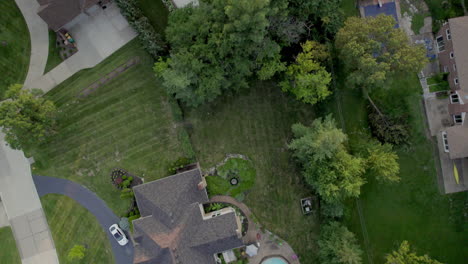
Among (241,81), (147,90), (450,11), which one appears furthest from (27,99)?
(450,11)

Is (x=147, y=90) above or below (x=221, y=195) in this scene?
above

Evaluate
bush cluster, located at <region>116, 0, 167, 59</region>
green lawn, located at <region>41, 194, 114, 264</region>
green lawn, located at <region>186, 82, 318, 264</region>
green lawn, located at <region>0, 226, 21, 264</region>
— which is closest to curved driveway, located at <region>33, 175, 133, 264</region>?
green lawn, located at <region>41, 194, 114, 264</region>

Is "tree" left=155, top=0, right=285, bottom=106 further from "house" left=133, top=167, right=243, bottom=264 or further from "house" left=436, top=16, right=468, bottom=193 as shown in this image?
"house" left=436, top=16, right=468, bottom=193

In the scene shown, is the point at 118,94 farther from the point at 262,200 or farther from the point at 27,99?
Answer: the point at 262,200

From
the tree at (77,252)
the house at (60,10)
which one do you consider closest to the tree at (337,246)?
the tree at (77,252)

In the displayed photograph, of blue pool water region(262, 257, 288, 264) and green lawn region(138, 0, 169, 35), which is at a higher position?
green lawn region(138, 0, 169, 35)
